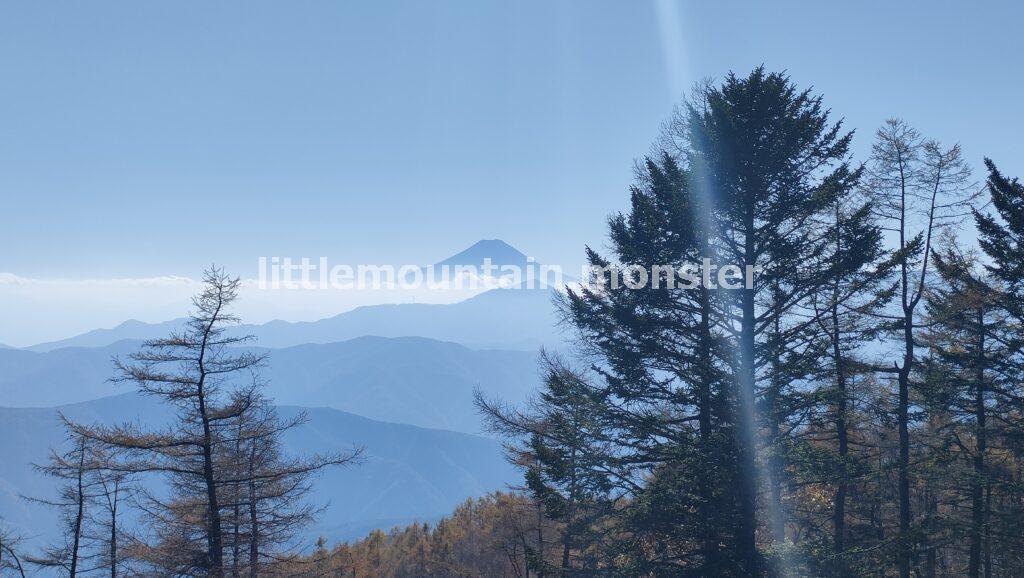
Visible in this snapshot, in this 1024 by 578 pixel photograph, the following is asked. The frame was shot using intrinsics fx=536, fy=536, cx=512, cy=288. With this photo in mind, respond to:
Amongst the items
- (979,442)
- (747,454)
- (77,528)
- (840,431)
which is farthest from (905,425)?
(77,528)

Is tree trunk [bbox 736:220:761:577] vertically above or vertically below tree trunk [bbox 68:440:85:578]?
above

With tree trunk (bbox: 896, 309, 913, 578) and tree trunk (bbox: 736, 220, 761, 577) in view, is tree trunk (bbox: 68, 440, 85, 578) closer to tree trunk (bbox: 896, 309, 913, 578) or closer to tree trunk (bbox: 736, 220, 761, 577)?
tree trunk (bbox: 736, 220, 761, 577)

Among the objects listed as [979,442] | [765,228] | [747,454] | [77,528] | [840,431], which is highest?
[765,228]

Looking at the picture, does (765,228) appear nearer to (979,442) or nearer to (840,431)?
(840,431)

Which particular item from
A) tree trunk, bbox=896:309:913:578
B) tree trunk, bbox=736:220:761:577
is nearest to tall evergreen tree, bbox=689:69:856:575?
tree trunk, bbox=736:220:761:577

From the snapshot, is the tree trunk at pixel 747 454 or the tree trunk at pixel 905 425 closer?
the tree trunk at pixel 747 454

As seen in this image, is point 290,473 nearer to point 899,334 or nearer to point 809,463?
point 809,463

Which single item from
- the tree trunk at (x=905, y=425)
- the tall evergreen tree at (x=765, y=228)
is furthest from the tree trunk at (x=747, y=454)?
the tree trunk at (x=905, y=425)

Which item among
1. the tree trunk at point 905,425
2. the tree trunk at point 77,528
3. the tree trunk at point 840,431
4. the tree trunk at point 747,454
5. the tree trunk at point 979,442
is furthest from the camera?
the tree trunk at point 77,528

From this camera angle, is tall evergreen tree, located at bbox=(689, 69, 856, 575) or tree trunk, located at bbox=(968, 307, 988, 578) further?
tree trunk, located at bbox=(968, 307, 988, 578)

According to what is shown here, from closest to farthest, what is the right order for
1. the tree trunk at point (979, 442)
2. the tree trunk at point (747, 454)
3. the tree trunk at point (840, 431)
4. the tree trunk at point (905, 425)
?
the tree trunk at point (747, 454), the tree trunk at point (840, 431), the tree trunk at point (905, 425), the tree trunk at point (979, 442)

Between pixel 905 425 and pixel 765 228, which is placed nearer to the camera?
pixel 765 228

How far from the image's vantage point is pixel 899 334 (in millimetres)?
14891

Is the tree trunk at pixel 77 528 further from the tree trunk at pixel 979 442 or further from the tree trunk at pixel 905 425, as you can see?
the tree trunk at pixel 979 442
